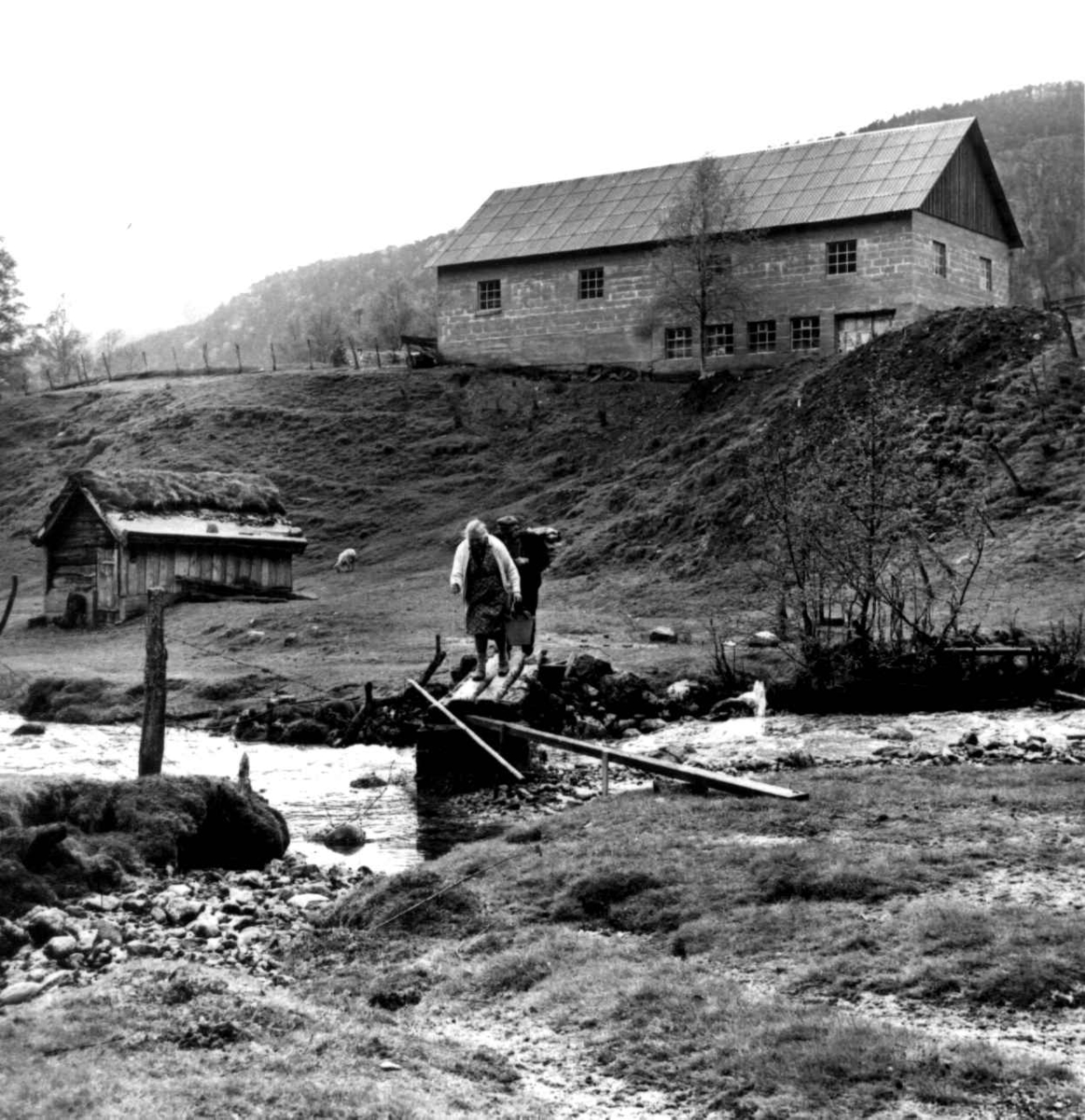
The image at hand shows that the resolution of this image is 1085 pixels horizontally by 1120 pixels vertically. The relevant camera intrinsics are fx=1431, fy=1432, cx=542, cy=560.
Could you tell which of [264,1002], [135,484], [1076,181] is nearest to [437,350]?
[135,484]

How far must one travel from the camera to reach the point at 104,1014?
793 cm

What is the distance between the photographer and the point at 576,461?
48.4 meters

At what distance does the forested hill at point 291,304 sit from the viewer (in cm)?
13350

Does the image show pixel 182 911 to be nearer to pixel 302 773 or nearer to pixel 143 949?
pixel 143 949

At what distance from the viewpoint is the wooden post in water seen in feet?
47.0

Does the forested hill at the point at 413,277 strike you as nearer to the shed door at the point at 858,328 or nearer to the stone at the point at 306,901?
the shed door at the point at 858,328

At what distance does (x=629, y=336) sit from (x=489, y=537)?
3674cm

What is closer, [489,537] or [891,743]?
[891,743]

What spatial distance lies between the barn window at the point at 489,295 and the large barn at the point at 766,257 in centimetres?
7

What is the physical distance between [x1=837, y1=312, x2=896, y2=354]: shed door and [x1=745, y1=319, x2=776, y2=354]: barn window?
2.47 m

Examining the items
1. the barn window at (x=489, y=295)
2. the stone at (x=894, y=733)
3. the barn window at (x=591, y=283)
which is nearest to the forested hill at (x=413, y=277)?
the barn window at (x=489, y=295)

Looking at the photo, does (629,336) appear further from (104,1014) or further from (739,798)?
(104,1014)

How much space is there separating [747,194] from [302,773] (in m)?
40.4

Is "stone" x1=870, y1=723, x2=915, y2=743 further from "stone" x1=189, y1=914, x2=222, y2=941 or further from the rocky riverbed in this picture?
"stone" x1=189, y1=914, x2=222, y2=941
